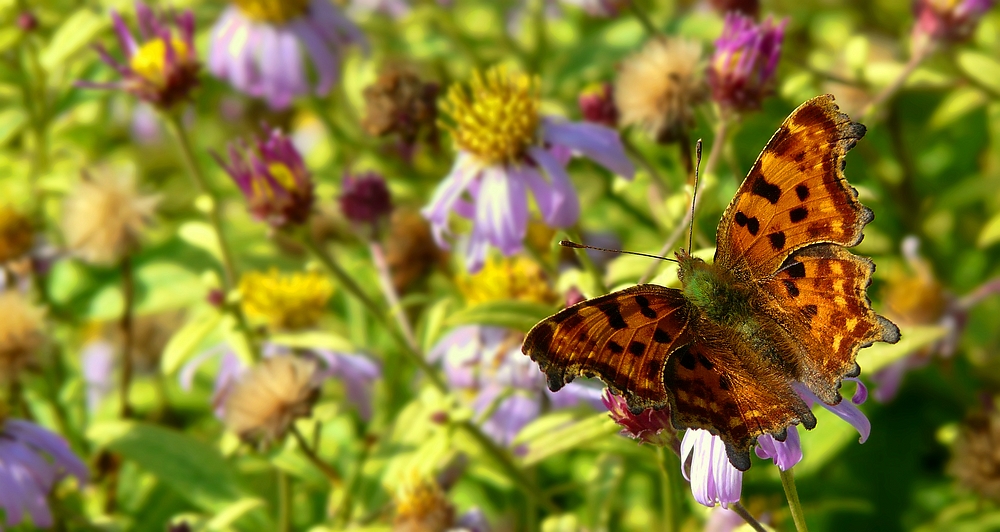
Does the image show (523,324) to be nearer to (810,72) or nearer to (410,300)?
(410,300)

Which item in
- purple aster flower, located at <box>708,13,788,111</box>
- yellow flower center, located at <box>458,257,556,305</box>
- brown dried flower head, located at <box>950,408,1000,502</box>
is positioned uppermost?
purple aster flower, located at <box>708,13,788,111</box>

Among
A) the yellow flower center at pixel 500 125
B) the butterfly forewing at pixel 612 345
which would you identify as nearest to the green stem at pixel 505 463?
the yellow flower center at pixel 500 125

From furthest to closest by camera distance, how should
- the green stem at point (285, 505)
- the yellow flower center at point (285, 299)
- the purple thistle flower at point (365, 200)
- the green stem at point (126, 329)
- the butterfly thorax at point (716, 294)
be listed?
Answer: the green stem at point (126, 329) → the yellow flower center at point (285, 299) → the purple thistle flower at point (365, 200) → the green stem at point (285, 505) → the butterfly thorax at point (716, 294)

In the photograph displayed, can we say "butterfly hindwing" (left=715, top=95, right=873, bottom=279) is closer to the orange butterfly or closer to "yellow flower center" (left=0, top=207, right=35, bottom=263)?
the orange butterfly

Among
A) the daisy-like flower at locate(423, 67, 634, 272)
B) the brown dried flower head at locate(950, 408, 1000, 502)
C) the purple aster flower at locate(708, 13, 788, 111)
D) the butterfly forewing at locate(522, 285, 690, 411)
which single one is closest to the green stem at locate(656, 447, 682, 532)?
the butterfly forewing at locate(522, 285, 690, 411)

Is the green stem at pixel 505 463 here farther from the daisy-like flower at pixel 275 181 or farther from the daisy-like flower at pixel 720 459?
the daisy-like flower at pixel 720 459

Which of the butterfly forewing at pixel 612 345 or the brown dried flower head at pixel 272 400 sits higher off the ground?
the brown dried flower head at pixel 272 400

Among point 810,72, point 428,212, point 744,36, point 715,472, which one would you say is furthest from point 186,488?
point 810,72
